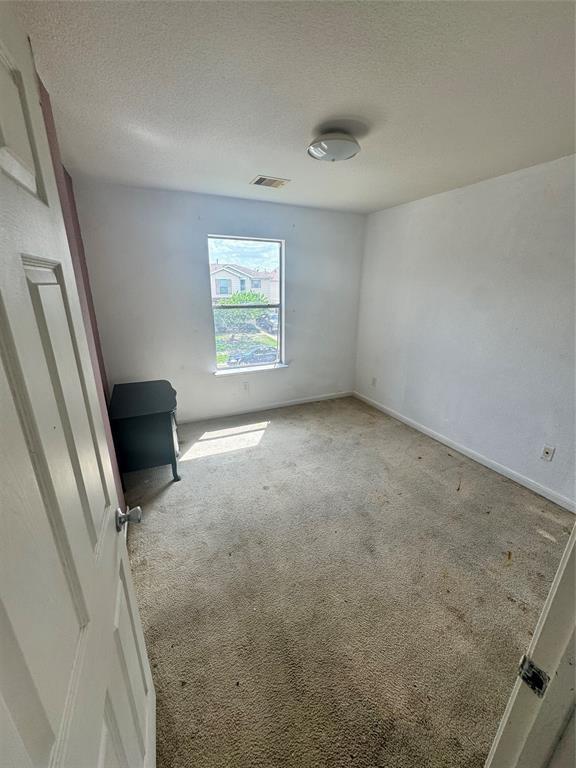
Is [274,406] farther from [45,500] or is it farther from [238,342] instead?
[45,500]

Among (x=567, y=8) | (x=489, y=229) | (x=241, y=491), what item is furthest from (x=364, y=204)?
(x=241, y=491)

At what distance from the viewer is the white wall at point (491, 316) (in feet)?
7.08

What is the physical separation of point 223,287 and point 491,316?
2.49 metres

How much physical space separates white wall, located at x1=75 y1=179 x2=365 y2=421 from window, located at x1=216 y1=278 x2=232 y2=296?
0.14 meters

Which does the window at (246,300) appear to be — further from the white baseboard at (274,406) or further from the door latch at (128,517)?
the door latch at (128,517)

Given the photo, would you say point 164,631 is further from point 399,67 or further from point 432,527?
point 399,67

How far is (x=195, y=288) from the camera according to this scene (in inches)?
122

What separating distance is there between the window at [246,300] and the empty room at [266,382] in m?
0.03

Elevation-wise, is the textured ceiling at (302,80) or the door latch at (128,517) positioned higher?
the textured ceiling at (302,80)

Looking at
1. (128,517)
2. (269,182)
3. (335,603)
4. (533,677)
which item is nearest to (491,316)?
(269,182)

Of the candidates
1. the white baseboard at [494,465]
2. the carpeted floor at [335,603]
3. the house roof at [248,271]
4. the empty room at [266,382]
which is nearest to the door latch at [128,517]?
the empty room at [266,382]

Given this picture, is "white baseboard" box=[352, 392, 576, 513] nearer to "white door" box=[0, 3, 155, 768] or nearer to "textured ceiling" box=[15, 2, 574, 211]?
"textured ceiling" box=[15, 2, 574, 211]

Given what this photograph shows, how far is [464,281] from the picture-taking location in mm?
2732

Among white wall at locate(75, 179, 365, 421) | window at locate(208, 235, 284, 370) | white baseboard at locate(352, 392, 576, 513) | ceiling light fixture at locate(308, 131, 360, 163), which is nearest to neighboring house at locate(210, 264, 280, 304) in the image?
window at locate(208, 235, 284, 370)
